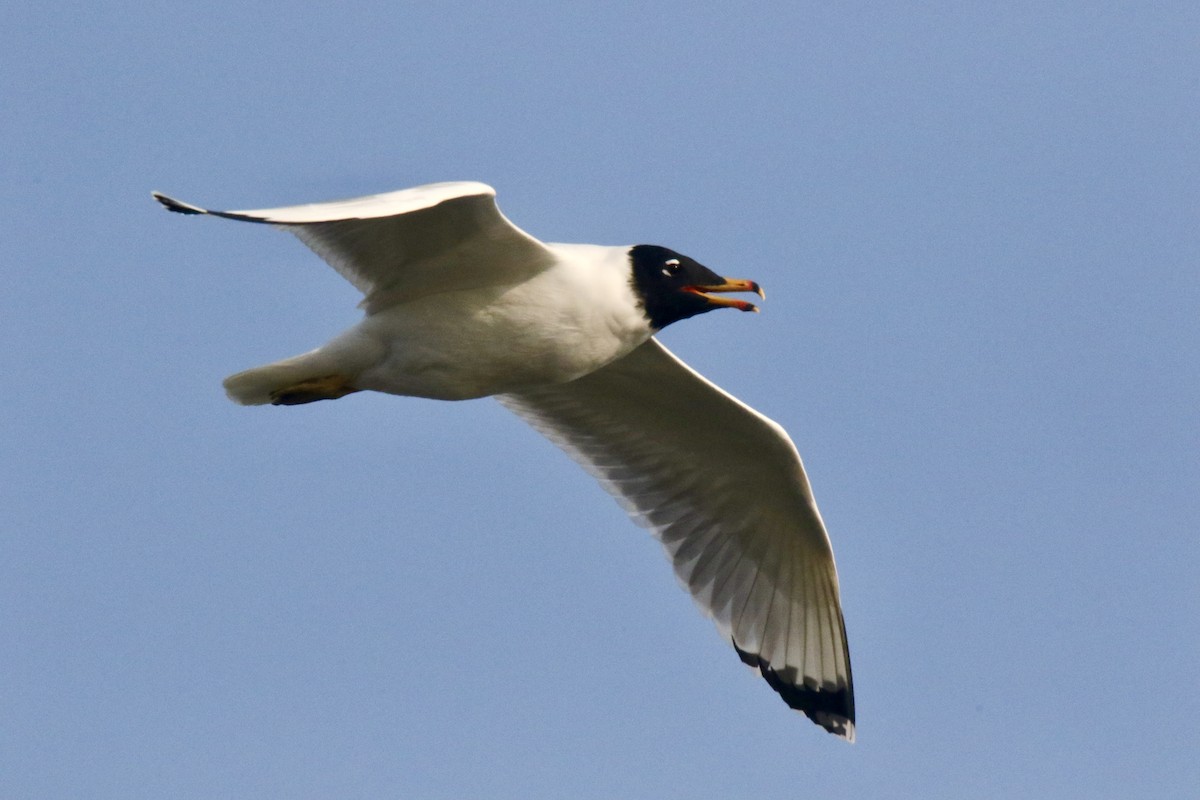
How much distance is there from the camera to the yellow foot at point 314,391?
7.29 m

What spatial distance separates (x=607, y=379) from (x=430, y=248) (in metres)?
1.69

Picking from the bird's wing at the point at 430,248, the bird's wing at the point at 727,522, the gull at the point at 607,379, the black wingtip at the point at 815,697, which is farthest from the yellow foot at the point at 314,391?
the black wingtip at the point at 815,697

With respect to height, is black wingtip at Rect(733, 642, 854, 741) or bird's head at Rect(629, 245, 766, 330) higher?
bird's head at Rect(629, 245, 766, 330)

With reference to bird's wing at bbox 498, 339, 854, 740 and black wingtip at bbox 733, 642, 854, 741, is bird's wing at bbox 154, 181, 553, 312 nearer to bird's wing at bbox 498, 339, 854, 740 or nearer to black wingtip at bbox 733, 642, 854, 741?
bird's wing at bbox 498, 339, 854, 740

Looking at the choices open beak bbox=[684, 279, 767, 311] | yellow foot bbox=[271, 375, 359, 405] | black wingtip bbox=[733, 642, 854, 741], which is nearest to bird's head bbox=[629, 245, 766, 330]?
open beak bbox=[684, 279, 767, 311]

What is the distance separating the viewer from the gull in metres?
7.11

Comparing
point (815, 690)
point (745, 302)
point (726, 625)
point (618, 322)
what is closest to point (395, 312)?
point (618, 322)

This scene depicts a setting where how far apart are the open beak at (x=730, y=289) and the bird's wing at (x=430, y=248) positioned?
728mm

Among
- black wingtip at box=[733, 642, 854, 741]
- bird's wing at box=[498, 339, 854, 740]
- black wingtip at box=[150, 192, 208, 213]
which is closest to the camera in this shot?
black wingtip at box=[150, 192, 208, 213]

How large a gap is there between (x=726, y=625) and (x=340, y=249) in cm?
307

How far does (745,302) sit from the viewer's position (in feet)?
24.3

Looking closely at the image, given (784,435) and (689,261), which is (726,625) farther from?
(689,261)

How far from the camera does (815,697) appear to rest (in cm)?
903

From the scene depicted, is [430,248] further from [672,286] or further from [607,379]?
[607,379]
